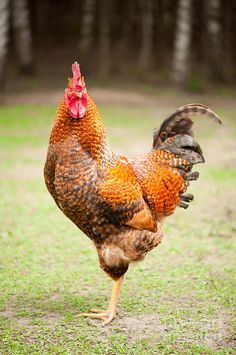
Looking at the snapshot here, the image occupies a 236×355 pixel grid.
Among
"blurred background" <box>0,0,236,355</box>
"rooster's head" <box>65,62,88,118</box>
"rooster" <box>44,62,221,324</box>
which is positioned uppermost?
"rooster's head" <box>65,62,88,118</box>

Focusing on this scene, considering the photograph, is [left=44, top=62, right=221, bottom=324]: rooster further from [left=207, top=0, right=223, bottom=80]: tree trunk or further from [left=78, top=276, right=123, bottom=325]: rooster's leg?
[left=207, top=0, right=223, bottom=80]: tree trunk

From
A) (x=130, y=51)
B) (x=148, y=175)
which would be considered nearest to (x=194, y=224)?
(x=148, y=175)

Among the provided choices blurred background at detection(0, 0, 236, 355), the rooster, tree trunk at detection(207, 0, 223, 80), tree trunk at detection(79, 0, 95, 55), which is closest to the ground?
blurred background at detection(0, 0, 236, 355)

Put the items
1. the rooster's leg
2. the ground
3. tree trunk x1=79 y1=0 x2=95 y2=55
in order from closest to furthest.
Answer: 1. the ground
2. the rooster's leg
3. tree trunk x1=79 y1=0 x2=95 y2=55

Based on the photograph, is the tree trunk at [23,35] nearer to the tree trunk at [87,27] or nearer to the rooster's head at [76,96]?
the tree trunk at [87,27]

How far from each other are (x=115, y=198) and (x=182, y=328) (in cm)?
119

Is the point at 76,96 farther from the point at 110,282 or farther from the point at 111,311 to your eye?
the point at 110,282

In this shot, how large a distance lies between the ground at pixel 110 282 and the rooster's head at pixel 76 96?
67.0 inches

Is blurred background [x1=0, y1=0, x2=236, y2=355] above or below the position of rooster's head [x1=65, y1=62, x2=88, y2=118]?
below

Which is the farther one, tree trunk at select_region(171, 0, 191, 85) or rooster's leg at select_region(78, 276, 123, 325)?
tree trunk at select_region(171, 0, 191, 85)

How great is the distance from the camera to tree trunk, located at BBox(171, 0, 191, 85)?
16.7 metres

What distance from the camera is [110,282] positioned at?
217 inches

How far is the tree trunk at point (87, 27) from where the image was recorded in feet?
70.3

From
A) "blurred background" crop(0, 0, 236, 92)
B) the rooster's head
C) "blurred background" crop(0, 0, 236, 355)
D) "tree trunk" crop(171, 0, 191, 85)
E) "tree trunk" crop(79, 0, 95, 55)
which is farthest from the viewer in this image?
"tree trunk" crop(79, 0, 95, 55)
